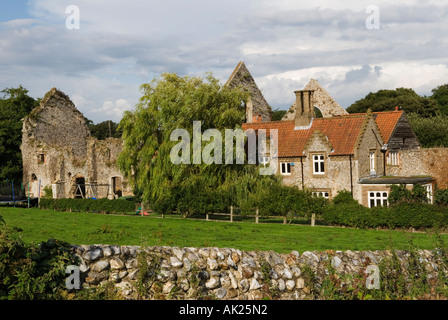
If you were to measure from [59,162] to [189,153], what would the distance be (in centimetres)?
2032

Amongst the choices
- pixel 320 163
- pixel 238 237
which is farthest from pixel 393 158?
pixel 238 237

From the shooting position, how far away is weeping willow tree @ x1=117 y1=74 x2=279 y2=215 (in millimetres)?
33906

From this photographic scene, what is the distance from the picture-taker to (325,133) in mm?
38062

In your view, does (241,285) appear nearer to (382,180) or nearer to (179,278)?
(179,278)

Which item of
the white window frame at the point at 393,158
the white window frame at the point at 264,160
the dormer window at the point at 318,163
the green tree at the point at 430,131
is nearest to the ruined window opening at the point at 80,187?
the white window frame at the point at 264,160

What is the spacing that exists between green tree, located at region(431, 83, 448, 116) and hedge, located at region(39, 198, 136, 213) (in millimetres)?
61976

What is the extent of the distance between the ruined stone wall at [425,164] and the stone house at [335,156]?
522 mm

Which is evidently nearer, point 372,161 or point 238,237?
point 238,237

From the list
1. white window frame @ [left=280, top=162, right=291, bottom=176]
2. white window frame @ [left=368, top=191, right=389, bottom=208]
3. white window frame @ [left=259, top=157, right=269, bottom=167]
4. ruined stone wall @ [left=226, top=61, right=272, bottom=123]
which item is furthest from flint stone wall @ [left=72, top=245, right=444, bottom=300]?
ruined stone wall @ [left=226, top=61, right=272, bottom=123]

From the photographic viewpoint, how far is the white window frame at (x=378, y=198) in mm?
34281

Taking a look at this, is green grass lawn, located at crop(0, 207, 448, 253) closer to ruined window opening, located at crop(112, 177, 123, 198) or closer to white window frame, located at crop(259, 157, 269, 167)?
white window frame, located at crop(259, 157, 269, 167)

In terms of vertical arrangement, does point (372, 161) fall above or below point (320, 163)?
above

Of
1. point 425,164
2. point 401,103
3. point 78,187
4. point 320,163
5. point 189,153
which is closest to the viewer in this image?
point 189,153

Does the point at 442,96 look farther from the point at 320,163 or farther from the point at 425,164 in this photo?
the point at 320,163
